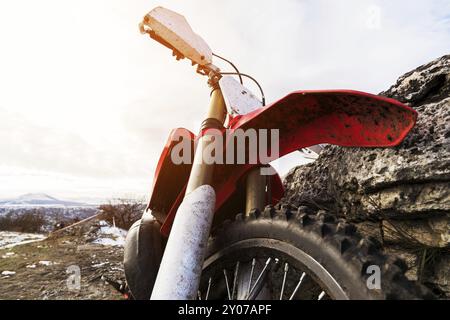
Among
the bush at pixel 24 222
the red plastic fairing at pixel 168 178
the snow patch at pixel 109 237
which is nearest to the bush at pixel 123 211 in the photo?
the snow patch at pixel 109 237

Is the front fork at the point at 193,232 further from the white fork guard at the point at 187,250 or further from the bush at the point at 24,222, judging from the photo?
the bush at the point at 24,222

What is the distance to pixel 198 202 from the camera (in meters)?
1.20

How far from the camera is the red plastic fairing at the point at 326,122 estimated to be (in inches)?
38.4

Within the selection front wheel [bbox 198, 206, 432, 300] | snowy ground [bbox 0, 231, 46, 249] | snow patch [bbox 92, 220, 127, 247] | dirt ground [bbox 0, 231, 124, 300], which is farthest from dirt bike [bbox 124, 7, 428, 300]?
snowy ground [bbox 0, 231, 46, 249]

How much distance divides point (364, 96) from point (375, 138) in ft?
0.57

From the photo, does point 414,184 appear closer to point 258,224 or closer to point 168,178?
point 258,224

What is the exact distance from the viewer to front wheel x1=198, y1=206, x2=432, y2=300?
0.77 m

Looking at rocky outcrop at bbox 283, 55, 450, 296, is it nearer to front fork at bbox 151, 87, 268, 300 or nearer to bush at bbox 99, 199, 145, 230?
front fork at bbox 151, 87, 268, 300

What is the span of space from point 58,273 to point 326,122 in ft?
12.5

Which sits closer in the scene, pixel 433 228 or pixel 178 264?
pixel 178 264

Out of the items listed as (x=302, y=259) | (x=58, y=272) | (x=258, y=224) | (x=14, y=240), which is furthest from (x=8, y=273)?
(x=14, y=240)

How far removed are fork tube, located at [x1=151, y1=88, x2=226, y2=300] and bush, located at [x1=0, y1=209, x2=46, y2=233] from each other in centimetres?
1256

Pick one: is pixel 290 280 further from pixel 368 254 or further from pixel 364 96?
pixel 364 96
